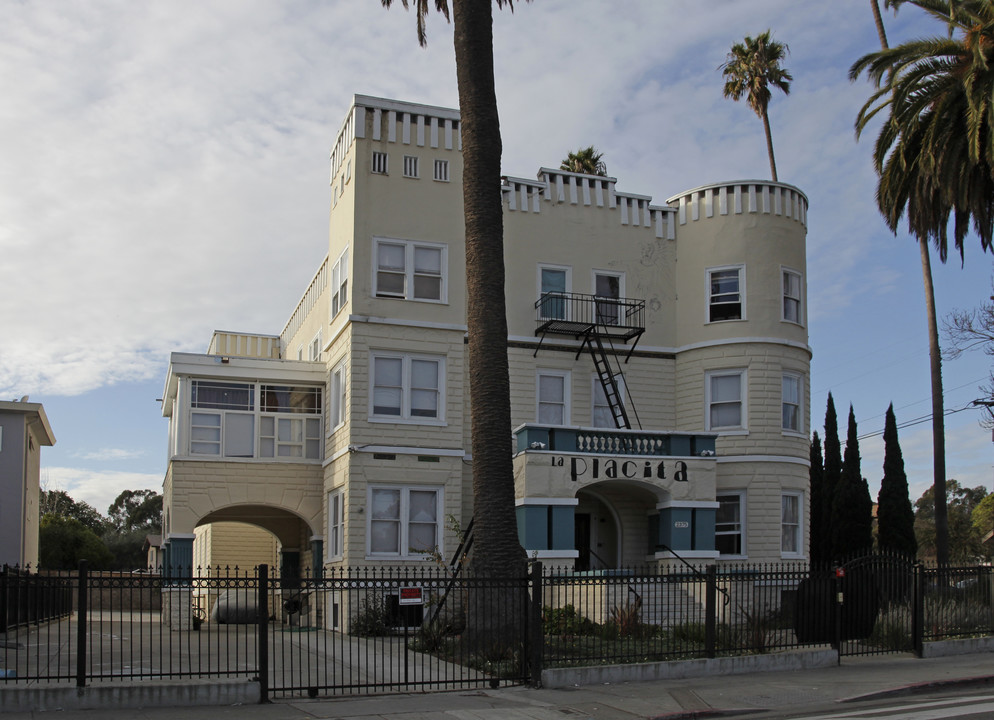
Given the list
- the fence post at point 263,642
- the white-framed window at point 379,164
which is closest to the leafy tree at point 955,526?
the white-framed window at point 379,164

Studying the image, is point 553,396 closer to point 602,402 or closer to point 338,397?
point 602,402

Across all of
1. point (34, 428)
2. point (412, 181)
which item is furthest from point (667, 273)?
point (34, 428)

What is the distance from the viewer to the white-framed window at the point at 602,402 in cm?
2888

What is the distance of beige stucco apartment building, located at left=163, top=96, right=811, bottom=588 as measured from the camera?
26.2m

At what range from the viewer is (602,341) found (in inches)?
1147

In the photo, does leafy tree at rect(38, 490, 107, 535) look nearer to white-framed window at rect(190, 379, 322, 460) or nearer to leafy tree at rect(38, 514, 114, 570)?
leafy tree at rect(38, 514, 114, 570)

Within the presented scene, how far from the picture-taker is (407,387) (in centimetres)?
2666

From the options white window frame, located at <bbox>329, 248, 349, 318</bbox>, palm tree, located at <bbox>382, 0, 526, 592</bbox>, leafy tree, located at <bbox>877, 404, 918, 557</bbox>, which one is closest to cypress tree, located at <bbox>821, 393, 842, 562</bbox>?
leafy tree, located at <bbox>877, 404, 918, 557</bbox>

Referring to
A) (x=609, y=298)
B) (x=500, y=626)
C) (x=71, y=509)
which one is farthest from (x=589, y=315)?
(x=71, y=509)

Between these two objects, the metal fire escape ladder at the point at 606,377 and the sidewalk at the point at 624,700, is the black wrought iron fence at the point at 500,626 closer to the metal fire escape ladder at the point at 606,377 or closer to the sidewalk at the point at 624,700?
the sidewalk at the point at 624,700

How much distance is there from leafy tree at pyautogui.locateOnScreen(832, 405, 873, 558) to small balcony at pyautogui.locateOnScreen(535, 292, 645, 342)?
43.3ft

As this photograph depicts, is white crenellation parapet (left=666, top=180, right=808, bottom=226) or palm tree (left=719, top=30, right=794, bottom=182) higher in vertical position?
palm tree (left=719, top=30, right=794, bottom=182)

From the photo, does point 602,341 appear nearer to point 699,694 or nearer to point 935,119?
point 935,119

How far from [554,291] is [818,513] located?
1697 cm
